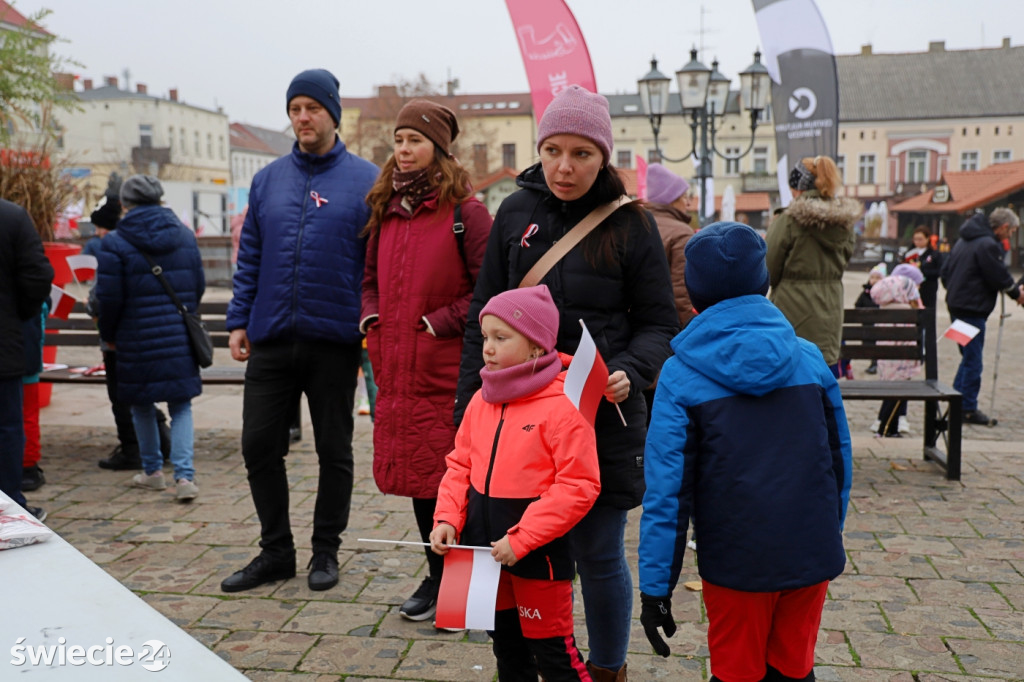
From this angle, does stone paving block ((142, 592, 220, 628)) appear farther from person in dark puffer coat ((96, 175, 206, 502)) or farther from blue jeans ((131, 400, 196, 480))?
blue jeans ((131, 400, 196, 480))

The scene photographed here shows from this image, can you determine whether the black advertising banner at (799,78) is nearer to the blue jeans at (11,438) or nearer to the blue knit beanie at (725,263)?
the blue jeans at (11,438)

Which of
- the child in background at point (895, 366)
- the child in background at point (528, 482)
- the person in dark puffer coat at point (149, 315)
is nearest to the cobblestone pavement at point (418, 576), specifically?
the person in dark puffer coat at point (149, 315)

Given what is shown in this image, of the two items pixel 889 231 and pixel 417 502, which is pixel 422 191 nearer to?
pixel 417 502

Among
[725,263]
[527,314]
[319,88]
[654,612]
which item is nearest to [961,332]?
[319,88]

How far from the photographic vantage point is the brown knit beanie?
11.8 feet

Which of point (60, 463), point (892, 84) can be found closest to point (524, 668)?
point (60, 463)

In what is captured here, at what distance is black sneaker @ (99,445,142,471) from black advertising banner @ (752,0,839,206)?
273 inches

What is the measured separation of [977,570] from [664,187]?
2.44 meters

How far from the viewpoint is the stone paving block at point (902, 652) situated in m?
3.33

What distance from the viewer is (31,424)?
6.00 metres

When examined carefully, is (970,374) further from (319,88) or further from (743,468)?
(743,468)

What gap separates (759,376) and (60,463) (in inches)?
222

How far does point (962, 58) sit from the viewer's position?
69.4 m

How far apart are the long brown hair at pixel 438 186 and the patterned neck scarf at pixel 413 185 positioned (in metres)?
0.03
